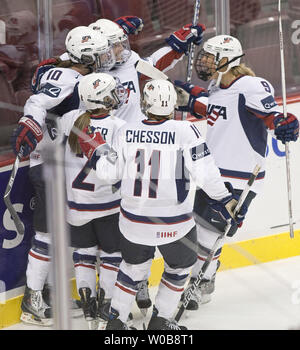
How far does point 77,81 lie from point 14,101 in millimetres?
263

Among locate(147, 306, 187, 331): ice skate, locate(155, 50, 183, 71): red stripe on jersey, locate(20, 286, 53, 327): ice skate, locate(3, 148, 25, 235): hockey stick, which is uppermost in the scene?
locate(155, 50, 183, 71): red stripe on jersey

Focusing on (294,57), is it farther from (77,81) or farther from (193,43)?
(77,81)

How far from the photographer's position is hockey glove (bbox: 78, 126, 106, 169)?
2422 mm

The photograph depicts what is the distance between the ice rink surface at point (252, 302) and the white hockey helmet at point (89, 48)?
86 cm

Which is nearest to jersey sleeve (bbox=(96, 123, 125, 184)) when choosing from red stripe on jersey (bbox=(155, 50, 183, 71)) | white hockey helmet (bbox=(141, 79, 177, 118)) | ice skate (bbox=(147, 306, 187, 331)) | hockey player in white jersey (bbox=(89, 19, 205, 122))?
white hockey helmet (bbox=(141, 79, 177, 118))

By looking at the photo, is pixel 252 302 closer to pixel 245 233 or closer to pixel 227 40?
pixel 245 233

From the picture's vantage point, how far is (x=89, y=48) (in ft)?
10.3

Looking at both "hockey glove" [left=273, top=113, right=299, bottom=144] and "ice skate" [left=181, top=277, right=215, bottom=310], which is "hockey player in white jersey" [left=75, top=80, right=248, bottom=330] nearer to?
"ice skate" [left=181, top=277, right=215, bottom=310]

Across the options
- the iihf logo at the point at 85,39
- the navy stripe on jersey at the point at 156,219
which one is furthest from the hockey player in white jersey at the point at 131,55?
the navy stripe on jersey at the point at 156,219

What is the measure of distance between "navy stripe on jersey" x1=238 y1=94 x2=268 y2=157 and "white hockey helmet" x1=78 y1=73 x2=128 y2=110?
0.50 m

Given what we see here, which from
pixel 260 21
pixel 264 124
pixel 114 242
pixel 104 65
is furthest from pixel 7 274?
pixel 260 21

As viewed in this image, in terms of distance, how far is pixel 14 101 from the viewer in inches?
129

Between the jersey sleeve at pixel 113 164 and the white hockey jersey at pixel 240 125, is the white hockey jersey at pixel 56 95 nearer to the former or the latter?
the jersey sleeve at pixel 113 164

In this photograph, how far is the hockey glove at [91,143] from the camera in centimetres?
242
